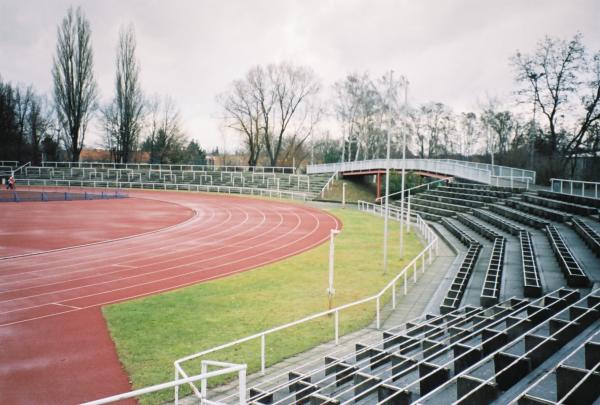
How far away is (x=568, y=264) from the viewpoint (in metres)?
11.5

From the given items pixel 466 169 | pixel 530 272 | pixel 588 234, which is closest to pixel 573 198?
pixel 588 234

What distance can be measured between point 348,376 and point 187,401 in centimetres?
280

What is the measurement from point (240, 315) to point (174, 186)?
154ft

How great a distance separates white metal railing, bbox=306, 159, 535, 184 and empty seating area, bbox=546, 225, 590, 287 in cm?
1084

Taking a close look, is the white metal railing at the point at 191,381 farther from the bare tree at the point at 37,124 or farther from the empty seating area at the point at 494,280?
the bare tree at the point at 37,124

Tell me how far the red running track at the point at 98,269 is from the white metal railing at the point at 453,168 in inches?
357

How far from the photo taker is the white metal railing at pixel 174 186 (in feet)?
165

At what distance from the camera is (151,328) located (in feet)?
36.2

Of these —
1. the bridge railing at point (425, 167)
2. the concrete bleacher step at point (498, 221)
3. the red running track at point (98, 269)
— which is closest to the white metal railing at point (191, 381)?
the red running track at point (98, 269)

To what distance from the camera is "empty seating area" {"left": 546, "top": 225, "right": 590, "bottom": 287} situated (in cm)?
1027

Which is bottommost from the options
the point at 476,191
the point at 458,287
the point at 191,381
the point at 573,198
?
the point at 458,287

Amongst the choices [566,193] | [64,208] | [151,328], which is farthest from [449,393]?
[64,208]

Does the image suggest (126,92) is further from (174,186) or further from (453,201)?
(453,201)

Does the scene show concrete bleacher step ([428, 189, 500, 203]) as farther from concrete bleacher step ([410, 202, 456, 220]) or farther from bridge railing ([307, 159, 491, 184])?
bridge railing ([307, 159, 491, 184])
